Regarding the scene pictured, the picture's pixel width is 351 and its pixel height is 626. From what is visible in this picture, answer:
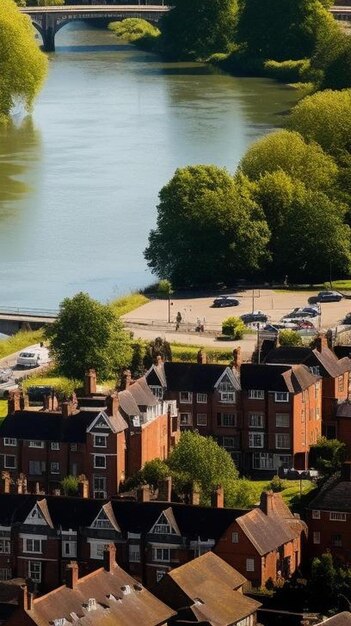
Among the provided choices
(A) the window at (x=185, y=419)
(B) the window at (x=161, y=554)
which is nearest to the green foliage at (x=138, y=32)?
(A) the window at (x=185, y=419)

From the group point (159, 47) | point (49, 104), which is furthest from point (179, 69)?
point (49, 104)

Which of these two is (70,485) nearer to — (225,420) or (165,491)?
(165,491)

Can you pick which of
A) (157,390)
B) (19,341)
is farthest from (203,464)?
(19,341)

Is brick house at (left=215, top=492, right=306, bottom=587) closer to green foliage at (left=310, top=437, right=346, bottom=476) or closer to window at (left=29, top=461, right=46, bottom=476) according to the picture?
green foliage at (left=310, top=437, right=346, bottom=476)

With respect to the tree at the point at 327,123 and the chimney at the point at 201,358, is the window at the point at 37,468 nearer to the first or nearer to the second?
the chimney at the point at 201,358

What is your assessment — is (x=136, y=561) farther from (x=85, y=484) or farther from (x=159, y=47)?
(x=159, y=47)
